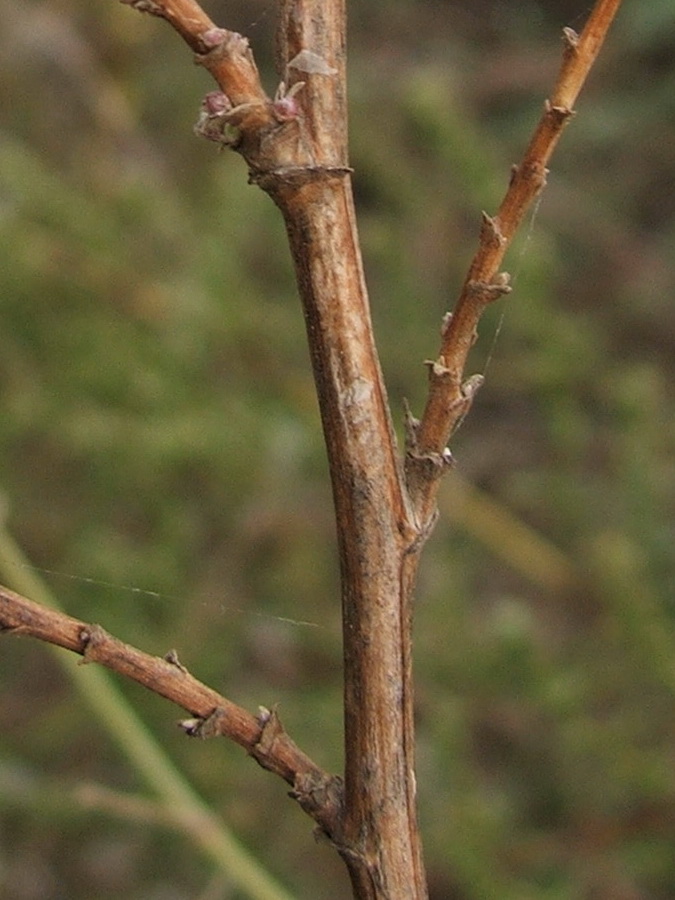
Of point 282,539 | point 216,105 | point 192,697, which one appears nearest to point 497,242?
point 216,105

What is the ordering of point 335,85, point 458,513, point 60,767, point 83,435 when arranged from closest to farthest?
point 335,85 → point 83,435 → point 60,767 → point 458,513

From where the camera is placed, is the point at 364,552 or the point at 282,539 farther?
the point at 282,539

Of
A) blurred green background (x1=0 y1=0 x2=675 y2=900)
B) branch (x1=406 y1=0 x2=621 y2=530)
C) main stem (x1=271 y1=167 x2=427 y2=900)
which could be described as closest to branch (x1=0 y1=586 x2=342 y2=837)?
main stem (x1=271 y1=167 x2=427 y2=900)

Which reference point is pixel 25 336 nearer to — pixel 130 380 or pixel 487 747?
pixel 130 380

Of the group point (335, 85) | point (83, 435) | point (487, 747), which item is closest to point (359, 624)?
point (335, 85)

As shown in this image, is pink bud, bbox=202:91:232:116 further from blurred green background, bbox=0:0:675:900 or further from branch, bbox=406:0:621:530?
blurred green background, bbox=0:0:675:900

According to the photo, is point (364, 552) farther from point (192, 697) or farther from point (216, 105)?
point (216, 105)

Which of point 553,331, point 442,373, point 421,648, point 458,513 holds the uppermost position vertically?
point 553,331
